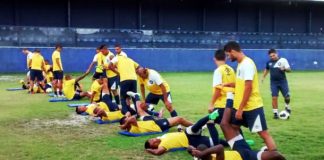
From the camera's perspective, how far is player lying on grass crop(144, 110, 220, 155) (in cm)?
775

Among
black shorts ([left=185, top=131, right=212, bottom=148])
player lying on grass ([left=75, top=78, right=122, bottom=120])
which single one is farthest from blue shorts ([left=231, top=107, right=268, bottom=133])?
player lying on grass ([left=75, top=78, right=122, bottom=120])

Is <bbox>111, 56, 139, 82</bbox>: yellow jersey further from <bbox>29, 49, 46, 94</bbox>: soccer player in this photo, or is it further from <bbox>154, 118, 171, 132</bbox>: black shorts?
<bbox>29, 49, 46, 94</bbox>: soccer player

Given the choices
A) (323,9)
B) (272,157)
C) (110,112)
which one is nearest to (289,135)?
(272,157)

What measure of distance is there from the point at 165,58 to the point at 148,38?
3058 millimetres

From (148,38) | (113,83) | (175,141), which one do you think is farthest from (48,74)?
(148,38)

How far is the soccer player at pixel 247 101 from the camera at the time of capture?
692cm

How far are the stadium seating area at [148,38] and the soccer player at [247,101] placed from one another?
2678 cm

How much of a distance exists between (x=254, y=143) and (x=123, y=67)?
4624 mm

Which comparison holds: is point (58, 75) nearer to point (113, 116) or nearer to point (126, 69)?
point (126, 69)

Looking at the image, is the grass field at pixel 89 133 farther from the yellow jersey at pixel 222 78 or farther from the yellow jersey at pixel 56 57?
the yellow jersey at pixel 56 57

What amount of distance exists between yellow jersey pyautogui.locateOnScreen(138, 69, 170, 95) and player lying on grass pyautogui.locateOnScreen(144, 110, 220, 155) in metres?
2.83

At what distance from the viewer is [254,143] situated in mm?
8773

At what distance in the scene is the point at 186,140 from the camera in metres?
8.03

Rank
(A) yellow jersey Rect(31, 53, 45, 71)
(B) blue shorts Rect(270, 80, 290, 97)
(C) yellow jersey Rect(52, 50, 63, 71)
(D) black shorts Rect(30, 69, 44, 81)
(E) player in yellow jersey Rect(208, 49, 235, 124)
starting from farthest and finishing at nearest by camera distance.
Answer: (D) black shorts Rect(30, 69, 44, 81), (A) yellow jersey Rect(31, 53, 45, 71), (C) yellow jersey Rect(52, 50, 63, 71), (B) blue shorts Rect(270, 80, 290, 97), (E) player in yellow jersey Rect(208, 49, 235, 124)
